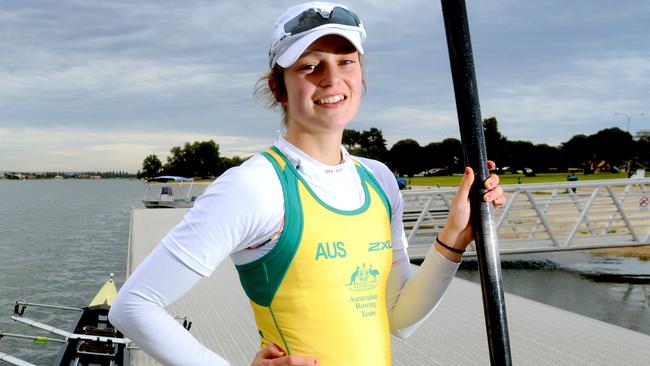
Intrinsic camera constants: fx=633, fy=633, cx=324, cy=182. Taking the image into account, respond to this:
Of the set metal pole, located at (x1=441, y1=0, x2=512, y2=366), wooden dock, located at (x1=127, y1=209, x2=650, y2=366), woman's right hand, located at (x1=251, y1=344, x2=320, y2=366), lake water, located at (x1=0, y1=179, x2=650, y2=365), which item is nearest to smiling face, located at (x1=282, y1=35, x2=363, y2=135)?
metal pole, located at (x1=441, y1=0, x2=512, y2=366)

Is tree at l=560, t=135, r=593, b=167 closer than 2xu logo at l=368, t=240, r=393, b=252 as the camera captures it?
No

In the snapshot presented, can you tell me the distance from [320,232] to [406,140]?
11802 cm

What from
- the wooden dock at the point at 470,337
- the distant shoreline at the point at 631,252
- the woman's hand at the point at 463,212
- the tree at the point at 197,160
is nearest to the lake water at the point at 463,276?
the distant shoreline at the point at 631,252

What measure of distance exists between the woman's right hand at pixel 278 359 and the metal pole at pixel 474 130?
17.8 inches

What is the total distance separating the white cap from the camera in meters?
1.60

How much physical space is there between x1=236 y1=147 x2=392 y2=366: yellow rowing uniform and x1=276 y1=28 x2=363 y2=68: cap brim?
0.85 ft

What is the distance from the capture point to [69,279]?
23.8m

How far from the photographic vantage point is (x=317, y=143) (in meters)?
1.75

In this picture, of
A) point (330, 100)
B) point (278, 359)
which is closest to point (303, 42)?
point (330, 100)

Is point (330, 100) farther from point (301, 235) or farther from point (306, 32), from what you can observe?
point (301, 235)

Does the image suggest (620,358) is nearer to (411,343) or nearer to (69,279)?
(411,343)

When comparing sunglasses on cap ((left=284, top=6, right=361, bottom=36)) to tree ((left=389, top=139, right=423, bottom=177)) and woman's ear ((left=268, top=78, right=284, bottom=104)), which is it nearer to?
woman's ear ((left=268, top=78, right=284, bottom=104))

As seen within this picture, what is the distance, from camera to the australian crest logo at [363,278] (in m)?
1.70

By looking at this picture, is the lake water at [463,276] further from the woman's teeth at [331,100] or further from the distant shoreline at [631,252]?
the woman's teeth at [331,100]
